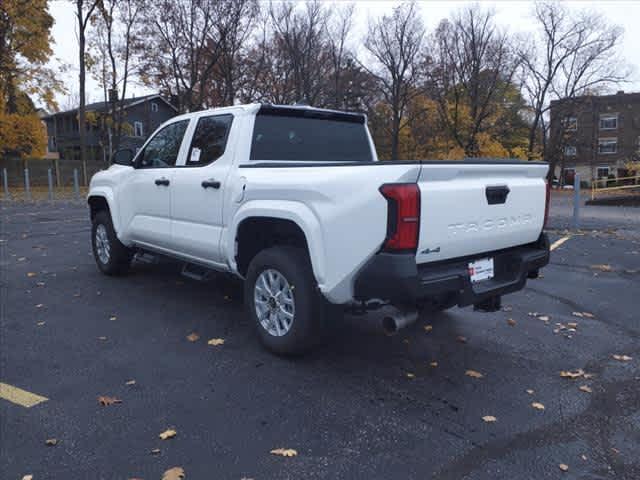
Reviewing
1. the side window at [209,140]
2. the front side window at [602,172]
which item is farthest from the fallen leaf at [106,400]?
the front side window at [602,172]

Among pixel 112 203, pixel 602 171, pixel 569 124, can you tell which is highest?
pixel 569 124

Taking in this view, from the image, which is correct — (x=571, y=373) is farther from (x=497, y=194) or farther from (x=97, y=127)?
(x=97, y=127)

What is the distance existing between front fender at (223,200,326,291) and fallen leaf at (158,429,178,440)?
4.22 feet

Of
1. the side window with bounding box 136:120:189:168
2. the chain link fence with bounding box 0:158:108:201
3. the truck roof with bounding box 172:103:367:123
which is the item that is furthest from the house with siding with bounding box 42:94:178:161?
the truck roof with bounding box 172:103:367:123

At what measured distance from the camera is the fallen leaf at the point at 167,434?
9.61 feet

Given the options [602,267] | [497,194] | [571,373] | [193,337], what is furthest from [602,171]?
[193,337]

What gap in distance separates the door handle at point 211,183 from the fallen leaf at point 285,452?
95.4 inches

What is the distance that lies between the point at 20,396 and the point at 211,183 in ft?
7.13

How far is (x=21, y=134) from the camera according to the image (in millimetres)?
32188

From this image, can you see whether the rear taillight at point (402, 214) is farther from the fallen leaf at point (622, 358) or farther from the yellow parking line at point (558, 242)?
the yellow parking line at point (558, 242)

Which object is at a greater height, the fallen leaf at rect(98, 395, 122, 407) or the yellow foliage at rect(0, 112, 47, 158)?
the yellow foliage at rect(0, 112, 47, 158)

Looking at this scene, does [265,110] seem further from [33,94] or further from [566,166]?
[566,166]

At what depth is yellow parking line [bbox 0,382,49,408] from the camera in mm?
3363

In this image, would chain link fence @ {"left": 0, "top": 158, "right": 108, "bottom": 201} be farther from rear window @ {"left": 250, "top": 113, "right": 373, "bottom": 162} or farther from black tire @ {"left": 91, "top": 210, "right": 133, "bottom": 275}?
rear window @ {"left": 250, "top": 113, "right": 373, "bottom": 162}
